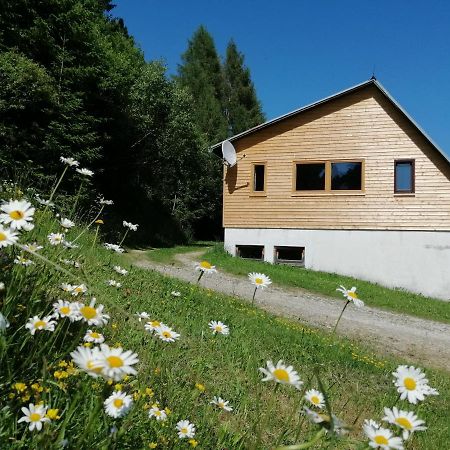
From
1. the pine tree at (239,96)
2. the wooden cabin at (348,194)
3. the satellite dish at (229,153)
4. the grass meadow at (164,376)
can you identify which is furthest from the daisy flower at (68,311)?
the pine tree at (239,96)

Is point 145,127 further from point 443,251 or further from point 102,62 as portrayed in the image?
point 443,251

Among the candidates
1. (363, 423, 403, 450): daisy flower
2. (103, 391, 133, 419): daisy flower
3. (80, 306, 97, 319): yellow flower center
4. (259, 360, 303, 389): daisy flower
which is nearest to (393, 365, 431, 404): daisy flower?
(363, 423, 403, 450): daisy flower

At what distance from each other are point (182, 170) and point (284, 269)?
14774 millimetres

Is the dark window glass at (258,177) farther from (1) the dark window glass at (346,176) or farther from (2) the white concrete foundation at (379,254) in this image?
(1) the dark window glass at (346,176)

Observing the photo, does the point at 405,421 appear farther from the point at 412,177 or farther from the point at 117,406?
the point at 412,177

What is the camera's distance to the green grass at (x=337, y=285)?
12305 millimetres

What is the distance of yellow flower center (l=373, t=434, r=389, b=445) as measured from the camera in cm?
121

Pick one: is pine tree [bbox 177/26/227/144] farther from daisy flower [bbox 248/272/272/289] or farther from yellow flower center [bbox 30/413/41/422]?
yellow flower center [bbox 30/413/41/422]

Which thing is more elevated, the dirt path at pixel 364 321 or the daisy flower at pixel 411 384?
the daisy flower at pixel 411 384

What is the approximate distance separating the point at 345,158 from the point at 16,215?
54.2 feet

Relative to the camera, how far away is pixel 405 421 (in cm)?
139

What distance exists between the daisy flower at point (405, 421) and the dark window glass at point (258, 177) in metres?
17.0

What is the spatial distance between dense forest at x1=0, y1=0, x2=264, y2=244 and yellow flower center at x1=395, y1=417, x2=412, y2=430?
20.7ft

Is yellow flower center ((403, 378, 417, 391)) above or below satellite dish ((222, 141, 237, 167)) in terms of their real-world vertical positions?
below
